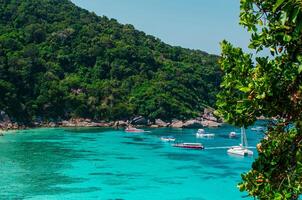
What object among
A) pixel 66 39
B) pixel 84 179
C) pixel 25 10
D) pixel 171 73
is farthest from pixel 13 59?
pixel 84 179

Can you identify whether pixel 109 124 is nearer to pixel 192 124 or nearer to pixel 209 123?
pixel 192 124

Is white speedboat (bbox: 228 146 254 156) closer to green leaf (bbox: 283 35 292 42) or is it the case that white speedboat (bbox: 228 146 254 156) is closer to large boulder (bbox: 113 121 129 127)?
large boulder (bbox: 113 121 129 127)

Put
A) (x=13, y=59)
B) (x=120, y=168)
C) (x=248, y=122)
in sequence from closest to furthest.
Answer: (x=248, y=122), (x=120, y=168), (x=13, y=59)

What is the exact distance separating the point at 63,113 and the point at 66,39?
25.7m

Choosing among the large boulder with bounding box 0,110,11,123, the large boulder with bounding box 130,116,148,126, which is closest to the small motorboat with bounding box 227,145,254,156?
the large boulder with bounding box 130,116,148,126

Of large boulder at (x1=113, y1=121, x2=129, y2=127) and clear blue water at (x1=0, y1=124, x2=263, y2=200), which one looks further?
large boulder at (x1=113, y1=121, x2=129, y2=127)

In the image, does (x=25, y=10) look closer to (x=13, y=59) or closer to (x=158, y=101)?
(x=13, y=59)

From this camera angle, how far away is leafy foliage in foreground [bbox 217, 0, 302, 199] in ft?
17.4

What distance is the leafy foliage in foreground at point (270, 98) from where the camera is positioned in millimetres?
5295

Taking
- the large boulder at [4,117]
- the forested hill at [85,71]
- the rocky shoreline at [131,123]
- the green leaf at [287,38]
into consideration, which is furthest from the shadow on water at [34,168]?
the green leaf at [287,38]

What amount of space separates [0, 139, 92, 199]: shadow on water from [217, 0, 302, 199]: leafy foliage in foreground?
28800 mm

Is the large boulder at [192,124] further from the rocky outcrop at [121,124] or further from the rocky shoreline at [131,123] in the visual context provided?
the rocky outcrop at [121,124]

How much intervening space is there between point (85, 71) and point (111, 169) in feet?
208

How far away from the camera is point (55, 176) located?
132 feet
